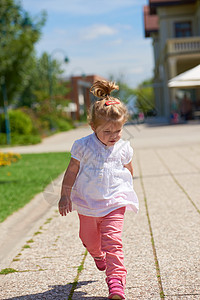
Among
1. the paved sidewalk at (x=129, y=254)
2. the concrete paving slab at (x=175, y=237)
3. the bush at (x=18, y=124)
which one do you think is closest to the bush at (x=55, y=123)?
the bush at (x=18, y=124)

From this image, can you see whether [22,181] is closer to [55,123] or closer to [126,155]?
[126,155]

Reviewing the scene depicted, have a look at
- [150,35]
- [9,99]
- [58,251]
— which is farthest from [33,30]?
[150,35]

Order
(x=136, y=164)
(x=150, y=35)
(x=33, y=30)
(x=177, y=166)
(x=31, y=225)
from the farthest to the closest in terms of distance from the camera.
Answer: (x=150, y=35) → (x=33, y=30) → (x=136, y=164) → (x=177, y=166) → (x=31, y=225)

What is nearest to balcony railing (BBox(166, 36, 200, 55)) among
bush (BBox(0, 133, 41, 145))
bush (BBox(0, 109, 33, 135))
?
bush (BBox(0, 109, 33, 135))

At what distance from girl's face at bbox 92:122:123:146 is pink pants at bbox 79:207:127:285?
0.49 meters

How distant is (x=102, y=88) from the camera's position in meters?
3.17

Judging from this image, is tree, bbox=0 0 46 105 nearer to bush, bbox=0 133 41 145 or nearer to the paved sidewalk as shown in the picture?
bush, bbox=0 133 41 145

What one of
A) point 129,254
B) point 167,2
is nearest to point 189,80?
point 129,254

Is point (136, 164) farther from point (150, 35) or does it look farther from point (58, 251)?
point (150, 35)

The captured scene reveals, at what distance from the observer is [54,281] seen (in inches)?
138

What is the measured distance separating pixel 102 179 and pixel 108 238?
0.41 m

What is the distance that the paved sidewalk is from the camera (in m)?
3.25

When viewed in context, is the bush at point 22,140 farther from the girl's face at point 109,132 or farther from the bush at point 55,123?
the girl's face at point 109,132

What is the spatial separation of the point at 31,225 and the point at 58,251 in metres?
1.50
